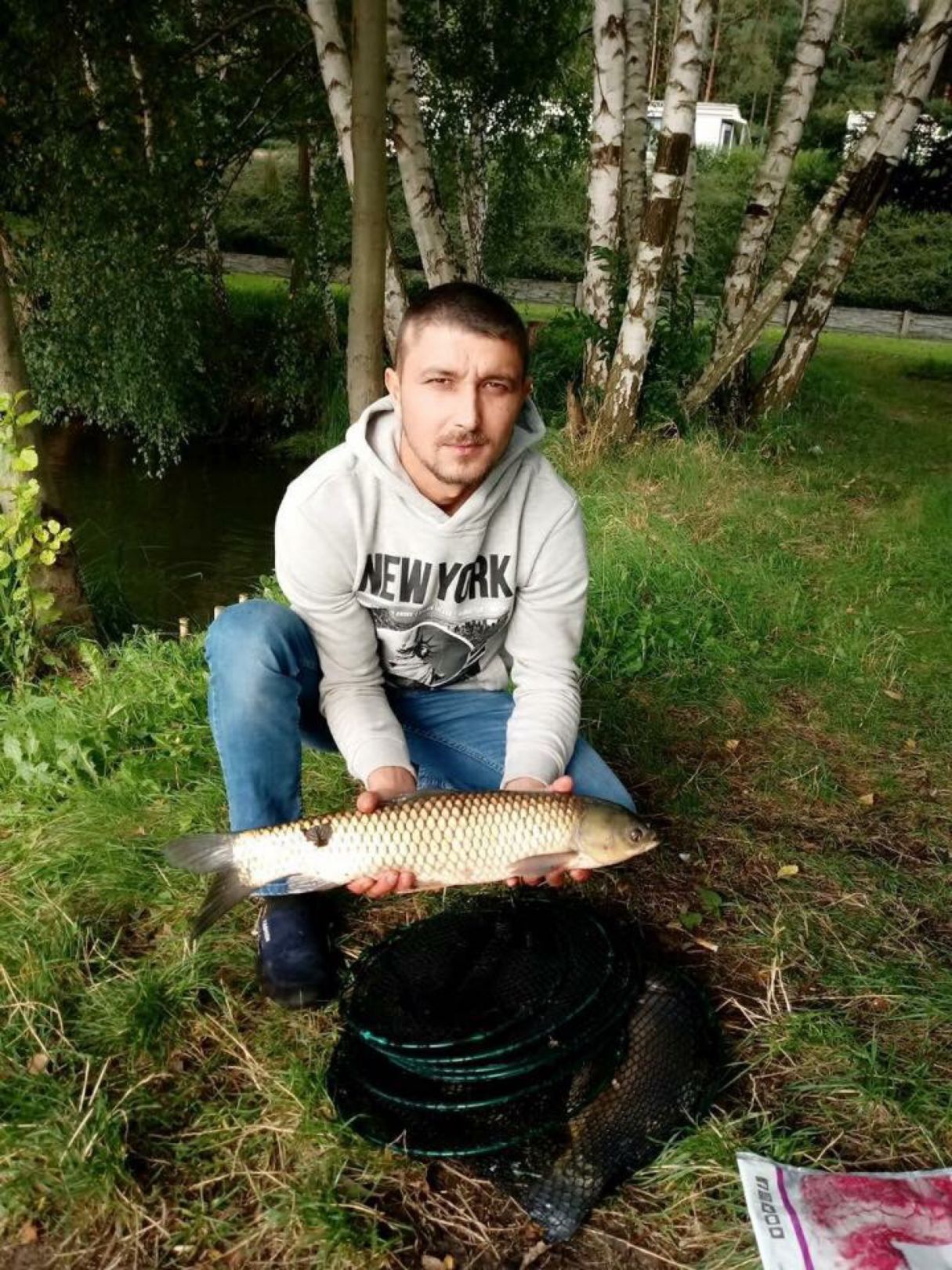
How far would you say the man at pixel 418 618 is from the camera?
1990 millimetres

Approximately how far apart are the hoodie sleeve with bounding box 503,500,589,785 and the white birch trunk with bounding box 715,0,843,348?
5.94 meters

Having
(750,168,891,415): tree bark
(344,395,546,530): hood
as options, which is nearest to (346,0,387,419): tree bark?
(750,168,891,415): tree bark

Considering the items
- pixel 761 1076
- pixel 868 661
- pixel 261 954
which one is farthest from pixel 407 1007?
pixel 868 661

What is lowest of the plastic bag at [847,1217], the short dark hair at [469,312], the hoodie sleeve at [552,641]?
the plastic bag at [847,1217]

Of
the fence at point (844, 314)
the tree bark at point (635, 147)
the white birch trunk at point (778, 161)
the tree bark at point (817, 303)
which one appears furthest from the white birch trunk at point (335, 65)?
the fence at point (844, 314)

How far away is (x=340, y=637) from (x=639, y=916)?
1.04 meters

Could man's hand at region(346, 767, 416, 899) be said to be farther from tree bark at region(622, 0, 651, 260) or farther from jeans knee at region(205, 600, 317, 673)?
tree bark at region(622, 0, 651, 260)

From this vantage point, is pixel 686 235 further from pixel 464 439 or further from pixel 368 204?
pixel 464 439

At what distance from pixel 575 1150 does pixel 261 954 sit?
0.76m

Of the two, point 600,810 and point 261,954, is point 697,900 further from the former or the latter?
point 261,954

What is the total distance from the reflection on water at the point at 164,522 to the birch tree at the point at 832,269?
4.36m

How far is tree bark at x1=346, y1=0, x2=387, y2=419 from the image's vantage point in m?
5.04

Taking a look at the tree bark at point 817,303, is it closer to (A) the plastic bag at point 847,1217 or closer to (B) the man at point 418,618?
(B) the man at point 418,618

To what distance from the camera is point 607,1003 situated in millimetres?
1922
